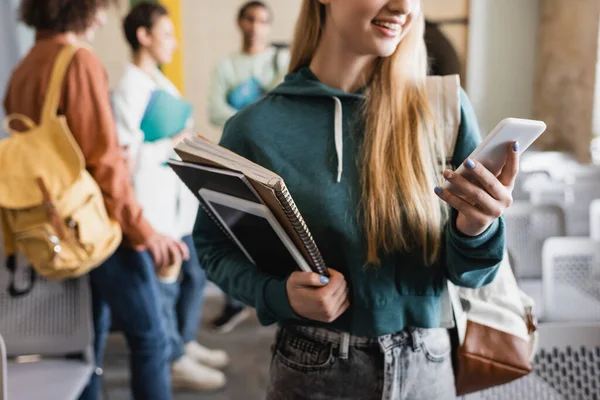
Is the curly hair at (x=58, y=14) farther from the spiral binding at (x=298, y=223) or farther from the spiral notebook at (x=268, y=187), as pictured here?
the spiral binding at (x=298, y=223)

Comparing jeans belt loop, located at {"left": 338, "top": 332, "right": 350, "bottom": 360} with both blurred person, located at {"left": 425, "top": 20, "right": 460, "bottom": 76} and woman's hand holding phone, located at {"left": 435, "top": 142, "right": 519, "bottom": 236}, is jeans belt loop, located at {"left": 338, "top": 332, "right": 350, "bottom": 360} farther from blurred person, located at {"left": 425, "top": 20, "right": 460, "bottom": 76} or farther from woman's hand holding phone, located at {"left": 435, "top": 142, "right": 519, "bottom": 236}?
blurred person, located at {"left": 425, "top": 20, "right": 460, "bottom": 76}

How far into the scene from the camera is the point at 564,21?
446 cm

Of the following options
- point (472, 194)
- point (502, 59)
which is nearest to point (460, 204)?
point (472, 194)

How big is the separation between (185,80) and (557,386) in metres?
3.58

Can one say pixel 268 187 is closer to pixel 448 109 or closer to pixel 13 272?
pixel 448 109

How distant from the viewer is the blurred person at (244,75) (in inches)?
131

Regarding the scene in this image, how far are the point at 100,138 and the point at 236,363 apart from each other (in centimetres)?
159

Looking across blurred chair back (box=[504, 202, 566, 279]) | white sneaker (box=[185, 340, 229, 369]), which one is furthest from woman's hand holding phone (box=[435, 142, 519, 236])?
white sneaker (box=[185, 340, 229, 369])

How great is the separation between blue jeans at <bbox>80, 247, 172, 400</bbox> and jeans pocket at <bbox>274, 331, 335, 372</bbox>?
88cm

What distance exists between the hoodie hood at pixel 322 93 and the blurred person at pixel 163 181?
1.24m

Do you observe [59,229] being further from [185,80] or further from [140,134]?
[185,80]

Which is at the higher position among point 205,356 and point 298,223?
point 298,223

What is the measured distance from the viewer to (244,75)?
3365mm

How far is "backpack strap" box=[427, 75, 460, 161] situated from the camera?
0.87 m
